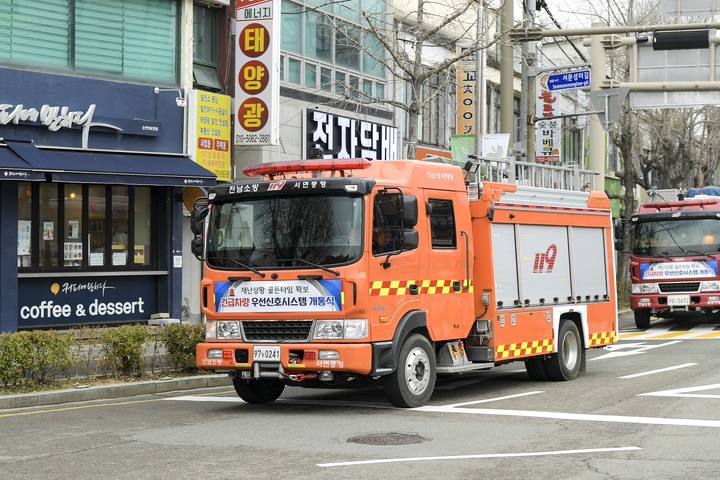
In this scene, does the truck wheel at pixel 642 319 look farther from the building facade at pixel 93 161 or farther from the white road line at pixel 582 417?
the white road line at pixel 582 417

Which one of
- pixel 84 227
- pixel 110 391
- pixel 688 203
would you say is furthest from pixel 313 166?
pixel 688 203

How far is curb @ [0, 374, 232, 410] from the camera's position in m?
13.3

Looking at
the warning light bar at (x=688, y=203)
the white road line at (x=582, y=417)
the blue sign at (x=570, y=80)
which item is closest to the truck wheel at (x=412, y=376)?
the white road line at (x=582, y=417)

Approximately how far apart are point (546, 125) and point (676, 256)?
12.4 m

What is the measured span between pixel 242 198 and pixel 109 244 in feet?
34.3

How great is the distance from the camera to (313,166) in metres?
12.6

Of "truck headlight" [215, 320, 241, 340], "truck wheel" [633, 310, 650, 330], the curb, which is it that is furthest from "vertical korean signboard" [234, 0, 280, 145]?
"truck headlight" [215, 320, 241, 340]

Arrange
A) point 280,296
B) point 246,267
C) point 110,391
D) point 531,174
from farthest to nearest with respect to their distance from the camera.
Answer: point 531,174 → point 110,391 → point 246,267 → point 280,296

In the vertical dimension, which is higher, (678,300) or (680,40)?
(680,40)

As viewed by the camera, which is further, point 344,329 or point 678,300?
point 678,300

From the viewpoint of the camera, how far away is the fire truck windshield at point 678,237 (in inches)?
1021

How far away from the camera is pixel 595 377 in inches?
637

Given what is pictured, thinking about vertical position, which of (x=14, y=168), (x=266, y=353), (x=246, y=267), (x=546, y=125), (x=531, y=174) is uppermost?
(x=546, y=125)

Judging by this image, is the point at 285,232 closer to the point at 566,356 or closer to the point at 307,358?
the point at 307,358
